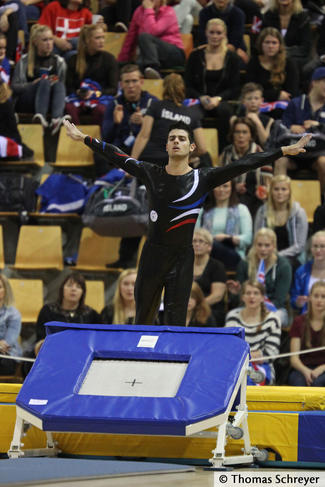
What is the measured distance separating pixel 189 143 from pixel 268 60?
4.50m

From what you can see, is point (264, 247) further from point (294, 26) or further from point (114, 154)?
point (294, 26)

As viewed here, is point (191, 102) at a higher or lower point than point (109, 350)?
higher

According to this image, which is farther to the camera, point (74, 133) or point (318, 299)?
point (318, 299)

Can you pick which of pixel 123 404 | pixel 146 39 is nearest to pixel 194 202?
pixel 123 404

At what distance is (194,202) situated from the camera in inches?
216

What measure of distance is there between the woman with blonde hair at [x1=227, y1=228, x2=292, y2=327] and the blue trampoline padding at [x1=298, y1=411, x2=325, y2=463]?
2684 mm

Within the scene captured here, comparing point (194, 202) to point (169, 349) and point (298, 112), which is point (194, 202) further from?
point (298, 112)

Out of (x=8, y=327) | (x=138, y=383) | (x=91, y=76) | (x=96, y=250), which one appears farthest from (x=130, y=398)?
(x=91, y=76)

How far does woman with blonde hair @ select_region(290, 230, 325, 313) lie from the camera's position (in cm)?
755

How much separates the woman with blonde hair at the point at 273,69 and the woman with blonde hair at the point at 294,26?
517mm

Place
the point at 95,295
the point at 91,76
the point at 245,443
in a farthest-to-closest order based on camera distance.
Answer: the point at 91,76
the point at 95,295
the point at 245,443

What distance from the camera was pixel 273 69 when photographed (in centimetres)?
966

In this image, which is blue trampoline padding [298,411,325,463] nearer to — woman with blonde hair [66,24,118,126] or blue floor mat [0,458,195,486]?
blue floor mat [0,458,195,486]

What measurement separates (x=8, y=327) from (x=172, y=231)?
249 centimetres
